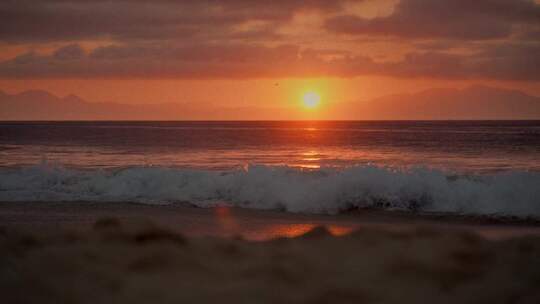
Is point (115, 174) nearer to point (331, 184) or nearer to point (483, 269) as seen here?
point (331, 184)

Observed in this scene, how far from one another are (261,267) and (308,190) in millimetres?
8260

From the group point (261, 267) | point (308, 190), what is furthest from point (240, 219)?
point (261, 267)

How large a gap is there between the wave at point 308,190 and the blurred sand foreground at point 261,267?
22.4 feet

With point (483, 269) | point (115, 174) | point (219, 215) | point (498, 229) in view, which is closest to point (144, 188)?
point (115, 174)

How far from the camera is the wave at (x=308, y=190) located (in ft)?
39.6

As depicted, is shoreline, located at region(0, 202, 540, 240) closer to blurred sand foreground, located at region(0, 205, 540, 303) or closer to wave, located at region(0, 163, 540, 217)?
wave, located at region(0, 163, 540, 217)

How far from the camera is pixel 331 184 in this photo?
12.7 metres

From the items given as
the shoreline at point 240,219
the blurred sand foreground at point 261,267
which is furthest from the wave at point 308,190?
the blurred sand foreground at point 261,267

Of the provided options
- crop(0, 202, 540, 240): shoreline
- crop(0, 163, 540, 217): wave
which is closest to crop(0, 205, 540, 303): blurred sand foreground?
crop(0, 202, 540, 240): shoreline

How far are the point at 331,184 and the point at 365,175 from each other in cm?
90

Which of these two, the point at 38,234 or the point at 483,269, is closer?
the point at 483,269

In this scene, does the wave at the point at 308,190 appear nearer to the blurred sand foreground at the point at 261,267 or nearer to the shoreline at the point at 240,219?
the shoreline at the point at 240,219

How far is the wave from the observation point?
12062 millimetres

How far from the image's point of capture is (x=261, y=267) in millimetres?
4480
